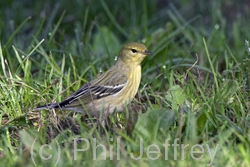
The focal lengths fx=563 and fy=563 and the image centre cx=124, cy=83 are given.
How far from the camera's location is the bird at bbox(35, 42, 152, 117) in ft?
14.8

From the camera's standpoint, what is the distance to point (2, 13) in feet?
24.1

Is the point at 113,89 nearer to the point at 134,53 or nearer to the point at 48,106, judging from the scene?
the point at 134,53

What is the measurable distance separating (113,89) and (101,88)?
103 mm

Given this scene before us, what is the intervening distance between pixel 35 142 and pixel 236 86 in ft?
5.56

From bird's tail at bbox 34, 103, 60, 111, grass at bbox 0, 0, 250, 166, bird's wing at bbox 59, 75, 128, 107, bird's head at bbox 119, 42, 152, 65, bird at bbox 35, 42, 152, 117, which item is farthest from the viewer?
bird's head at bbox 119, 42, 152, 65

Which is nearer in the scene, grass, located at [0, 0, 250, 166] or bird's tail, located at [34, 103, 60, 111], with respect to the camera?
grass, located at [0, 0, 250, 166]

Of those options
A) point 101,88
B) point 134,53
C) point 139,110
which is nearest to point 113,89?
point 101,88

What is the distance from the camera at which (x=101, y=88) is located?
4.82 metres

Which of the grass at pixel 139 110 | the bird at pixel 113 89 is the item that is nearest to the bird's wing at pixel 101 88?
the bird at pixel 113 89

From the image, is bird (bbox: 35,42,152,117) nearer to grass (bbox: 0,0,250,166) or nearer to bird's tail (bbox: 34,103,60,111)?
bird's tail (bbox: 34,103,60,111)

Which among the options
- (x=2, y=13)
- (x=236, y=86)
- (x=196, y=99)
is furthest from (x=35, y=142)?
(x=2, y=13)

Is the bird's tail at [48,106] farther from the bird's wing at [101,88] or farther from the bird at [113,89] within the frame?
the bird's wing at [101,88]

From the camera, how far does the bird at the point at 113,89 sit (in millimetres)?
4516

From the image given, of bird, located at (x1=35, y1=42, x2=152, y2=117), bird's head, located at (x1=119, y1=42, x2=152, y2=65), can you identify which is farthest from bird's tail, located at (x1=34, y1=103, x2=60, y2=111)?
bird's head, located at (x1=119, y1=42, x2=152, y2=65)
